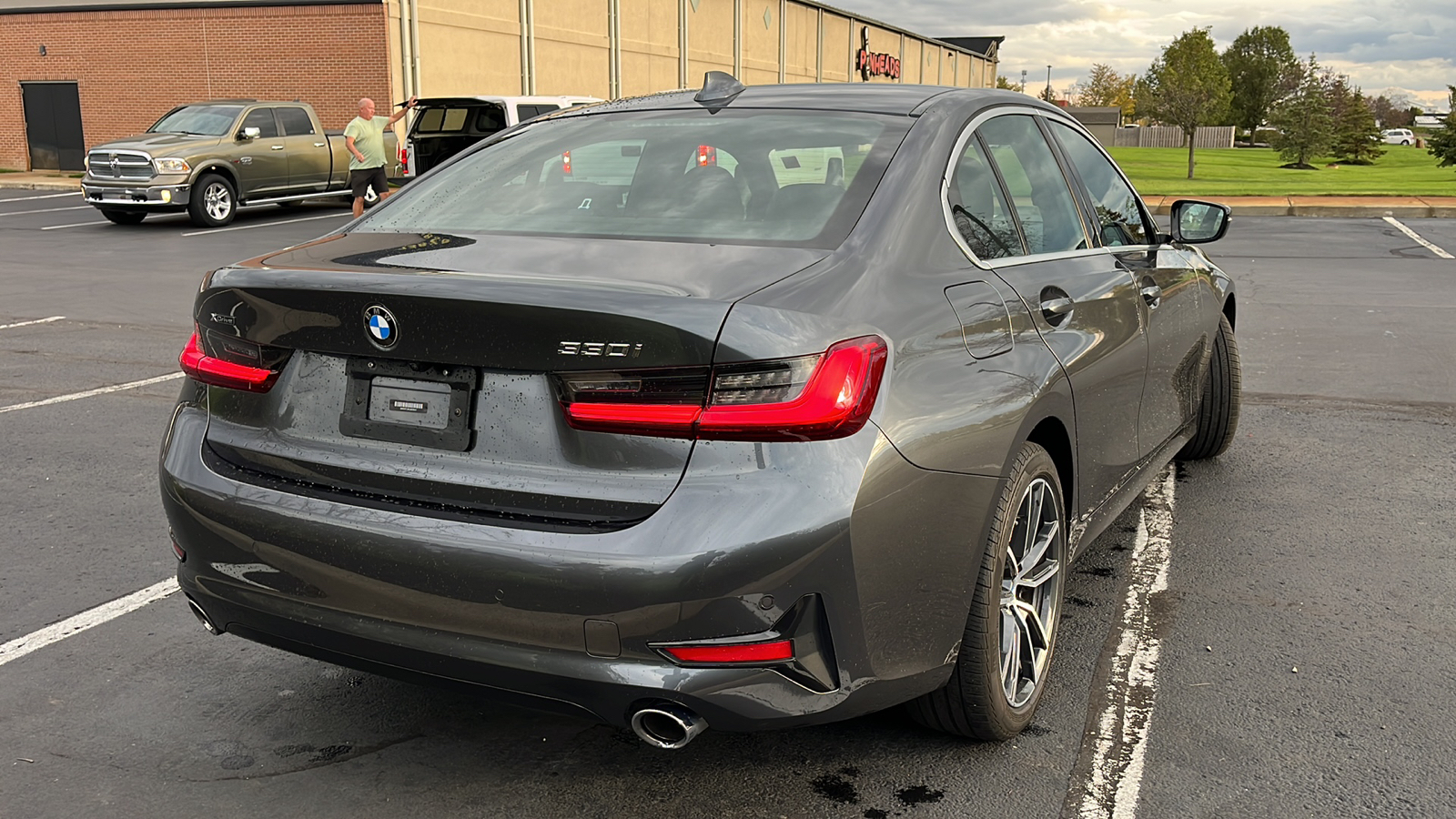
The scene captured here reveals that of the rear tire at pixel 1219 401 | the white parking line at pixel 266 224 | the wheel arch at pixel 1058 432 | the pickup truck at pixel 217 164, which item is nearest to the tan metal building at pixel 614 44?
the pickup truck at pixel 217 164

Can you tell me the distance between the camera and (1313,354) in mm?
8836

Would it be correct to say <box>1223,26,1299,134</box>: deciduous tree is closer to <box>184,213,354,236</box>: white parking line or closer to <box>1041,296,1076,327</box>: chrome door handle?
<box>184,213,354,236</box>: white parking line

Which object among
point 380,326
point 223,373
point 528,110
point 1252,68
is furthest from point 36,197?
point 1252,68

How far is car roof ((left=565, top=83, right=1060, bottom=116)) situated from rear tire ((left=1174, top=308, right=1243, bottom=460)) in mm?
2124

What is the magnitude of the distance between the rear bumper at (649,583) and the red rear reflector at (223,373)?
0.76ft

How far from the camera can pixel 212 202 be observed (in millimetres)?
19828

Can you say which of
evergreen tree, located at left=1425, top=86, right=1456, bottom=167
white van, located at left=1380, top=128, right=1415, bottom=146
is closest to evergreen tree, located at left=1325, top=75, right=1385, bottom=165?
evergreen tree, located at left=1425, top=86, right=1456, bottom=167

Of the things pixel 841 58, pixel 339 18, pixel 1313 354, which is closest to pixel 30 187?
pixel 339 18

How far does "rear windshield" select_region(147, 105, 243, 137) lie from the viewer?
66.9ft

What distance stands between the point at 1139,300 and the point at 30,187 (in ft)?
98.5

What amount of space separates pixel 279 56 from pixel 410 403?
96.3ft

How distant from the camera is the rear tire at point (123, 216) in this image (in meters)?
19.6

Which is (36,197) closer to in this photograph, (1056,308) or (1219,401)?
(1219,401)

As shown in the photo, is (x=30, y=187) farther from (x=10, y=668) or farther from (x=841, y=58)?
(x=841, y=58)
